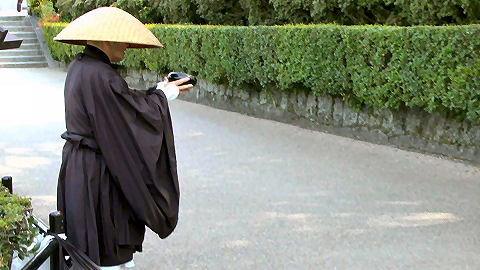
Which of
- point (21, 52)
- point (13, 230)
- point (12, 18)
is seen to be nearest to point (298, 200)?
point (13, 230)

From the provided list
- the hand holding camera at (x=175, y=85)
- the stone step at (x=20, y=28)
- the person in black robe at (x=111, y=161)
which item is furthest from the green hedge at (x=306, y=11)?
the stone step at (x=20, y=28)

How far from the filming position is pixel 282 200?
587cm

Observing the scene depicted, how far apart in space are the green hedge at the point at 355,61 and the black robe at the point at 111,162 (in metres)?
4.62

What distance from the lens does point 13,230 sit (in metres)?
2.48

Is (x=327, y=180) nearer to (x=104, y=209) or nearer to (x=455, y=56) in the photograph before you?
(x=455, y=56)

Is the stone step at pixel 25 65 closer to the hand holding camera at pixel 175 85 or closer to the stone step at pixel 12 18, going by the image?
the stone step at pixel 12 18

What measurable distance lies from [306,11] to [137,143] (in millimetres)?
8334

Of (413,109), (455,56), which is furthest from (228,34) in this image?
(455,56)

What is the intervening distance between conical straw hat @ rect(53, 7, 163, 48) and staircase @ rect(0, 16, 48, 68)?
18.8 meters

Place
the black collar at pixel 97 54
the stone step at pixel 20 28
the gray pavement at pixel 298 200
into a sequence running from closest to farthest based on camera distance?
1. the black collar at pixel 97 54
2. the gray pavement at pixel 298 200
3. the stone step at pixel 20 28

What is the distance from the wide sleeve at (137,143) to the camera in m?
3.09

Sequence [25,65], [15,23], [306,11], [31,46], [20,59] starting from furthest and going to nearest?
[15,23]
[31,46]
[20,59]
[25,65]
[306,11]

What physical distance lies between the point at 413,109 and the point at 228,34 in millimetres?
4260

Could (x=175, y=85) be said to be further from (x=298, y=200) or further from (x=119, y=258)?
(x=298, y=200)
